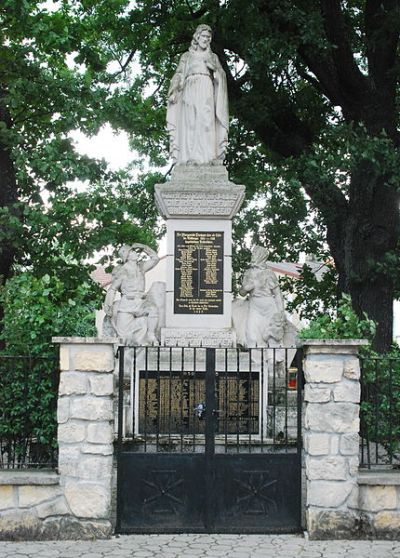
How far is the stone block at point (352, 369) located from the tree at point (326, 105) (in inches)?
262

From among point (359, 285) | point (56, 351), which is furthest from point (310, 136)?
point (56, 351)

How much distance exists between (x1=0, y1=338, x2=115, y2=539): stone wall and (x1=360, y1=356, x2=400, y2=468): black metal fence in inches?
104

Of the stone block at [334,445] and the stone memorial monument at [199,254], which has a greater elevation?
the stone memorial monument at [199,254]

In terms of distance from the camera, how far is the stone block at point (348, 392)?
24.1ft

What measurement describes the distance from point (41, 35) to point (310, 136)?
6.37m

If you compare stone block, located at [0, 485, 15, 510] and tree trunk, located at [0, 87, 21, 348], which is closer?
stone block, located at [0, 485, 15, 510]

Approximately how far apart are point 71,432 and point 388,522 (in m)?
3.16

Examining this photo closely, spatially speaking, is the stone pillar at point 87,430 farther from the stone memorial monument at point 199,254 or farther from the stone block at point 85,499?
the stone memorial monument at point 199,254

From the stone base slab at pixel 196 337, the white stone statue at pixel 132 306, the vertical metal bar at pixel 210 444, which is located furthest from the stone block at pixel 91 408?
the white stone statue at pixel 132 306

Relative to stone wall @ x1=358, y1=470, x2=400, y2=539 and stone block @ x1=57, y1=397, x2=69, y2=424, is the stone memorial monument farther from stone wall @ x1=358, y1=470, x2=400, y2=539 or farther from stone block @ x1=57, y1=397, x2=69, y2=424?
stone wall @ x1=358, y1=470, x2=400, y2=539

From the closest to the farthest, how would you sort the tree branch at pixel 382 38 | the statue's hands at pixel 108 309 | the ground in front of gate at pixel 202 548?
the ground in front of gate at pixel 202 548 → the statue's hands at pixel 108 309 → the tree branch at pixel 382 38

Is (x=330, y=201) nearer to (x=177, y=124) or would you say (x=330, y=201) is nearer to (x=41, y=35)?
(x=177, y=124)

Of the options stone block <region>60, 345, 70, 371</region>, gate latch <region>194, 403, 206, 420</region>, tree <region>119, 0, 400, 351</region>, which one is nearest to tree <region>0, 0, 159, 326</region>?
tree <region>119, 0, 400, 351</region>

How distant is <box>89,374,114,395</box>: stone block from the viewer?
7328 mm
